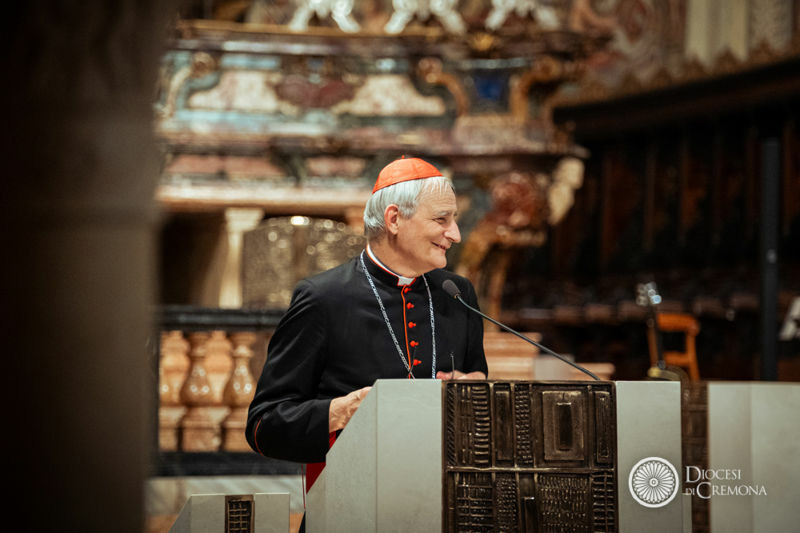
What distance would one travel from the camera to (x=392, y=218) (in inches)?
103

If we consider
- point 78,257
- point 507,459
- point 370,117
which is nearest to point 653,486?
point 507,459

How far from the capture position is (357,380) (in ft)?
8.20

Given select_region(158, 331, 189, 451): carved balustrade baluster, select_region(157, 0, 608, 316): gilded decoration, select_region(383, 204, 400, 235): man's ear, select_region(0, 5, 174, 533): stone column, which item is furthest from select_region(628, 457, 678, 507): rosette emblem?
select_region(157, 0, 608, 316): gilded decoration

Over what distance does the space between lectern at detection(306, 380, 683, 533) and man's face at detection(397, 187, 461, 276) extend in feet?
1.66

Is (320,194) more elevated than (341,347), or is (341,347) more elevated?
(320,194)

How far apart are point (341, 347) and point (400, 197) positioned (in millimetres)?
396

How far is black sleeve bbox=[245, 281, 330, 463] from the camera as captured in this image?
2332 millimetres

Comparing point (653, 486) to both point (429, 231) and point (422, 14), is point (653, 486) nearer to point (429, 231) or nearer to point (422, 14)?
point (429, 231)

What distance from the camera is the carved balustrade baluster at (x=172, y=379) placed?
16.7ft

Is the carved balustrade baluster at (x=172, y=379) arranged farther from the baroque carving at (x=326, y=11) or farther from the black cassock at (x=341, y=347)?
the baroque carving at (x=326, y=11)

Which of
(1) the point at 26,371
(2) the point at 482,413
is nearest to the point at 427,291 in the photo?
(2) the point at 482,413

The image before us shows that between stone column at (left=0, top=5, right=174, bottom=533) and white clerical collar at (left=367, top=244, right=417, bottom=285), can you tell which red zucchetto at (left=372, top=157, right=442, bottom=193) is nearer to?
white clerical collar at (left=367, top=244, right=417, bottom=285)

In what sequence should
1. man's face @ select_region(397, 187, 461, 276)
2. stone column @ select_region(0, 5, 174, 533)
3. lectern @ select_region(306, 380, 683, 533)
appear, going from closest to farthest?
stone column @ select_region(0, 5, 174, 533)
lectern @ select_region(306, 380, 683, 533)
man's face @ select_region(397, 187, 461, 276)

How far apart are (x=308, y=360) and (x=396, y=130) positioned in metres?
4.97
